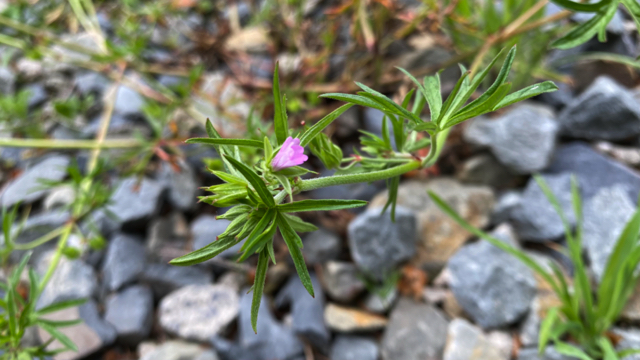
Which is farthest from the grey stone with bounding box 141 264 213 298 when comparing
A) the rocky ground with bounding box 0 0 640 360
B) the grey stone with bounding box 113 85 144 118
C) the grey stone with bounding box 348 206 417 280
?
the grey stone with bounding box 113 85 144 118

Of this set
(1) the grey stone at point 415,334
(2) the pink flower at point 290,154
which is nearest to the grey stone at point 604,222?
(1) the grey stone at point 415,334

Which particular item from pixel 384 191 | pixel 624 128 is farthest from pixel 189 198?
pixel 624 128

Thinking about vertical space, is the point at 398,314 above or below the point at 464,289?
below

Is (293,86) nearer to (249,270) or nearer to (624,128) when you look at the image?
(249,270)

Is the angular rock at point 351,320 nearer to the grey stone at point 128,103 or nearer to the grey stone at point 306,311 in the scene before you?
the grey stone at point 306,311

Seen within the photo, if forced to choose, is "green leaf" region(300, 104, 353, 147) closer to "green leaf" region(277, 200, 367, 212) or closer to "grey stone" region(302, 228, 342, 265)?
"green leaf" region(277, 200, 367, 212)

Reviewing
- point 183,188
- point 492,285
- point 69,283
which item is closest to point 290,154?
point 492,285
